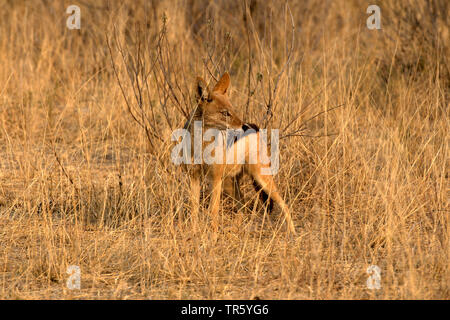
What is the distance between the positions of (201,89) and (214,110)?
0.61ft

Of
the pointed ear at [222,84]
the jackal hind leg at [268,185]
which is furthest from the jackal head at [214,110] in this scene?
the jackal hind leg at [268,185]

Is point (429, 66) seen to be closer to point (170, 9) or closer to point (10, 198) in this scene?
point (170, 9)

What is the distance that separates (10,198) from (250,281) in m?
2.50

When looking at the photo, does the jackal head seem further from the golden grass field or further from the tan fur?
the golden grass field

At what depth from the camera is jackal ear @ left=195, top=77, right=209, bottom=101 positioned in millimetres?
5082

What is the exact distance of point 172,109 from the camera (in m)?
6.60

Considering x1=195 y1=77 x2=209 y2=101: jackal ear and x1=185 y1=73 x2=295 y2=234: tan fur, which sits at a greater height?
x1=195 y1=77 x2=209 y2=101: jackal ear

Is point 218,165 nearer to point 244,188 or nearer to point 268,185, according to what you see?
point 268,185

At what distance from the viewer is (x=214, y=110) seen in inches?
203

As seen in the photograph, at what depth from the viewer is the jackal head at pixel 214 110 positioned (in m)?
5.11

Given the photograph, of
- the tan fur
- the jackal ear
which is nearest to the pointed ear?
the tan fur

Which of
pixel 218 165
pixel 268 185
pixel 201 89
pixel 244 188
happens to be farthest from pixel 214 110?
pixel 244 188

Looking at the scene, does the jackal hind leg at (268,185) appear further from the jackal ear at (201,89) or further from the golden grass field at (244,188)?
the jackal ear at (201,89)
